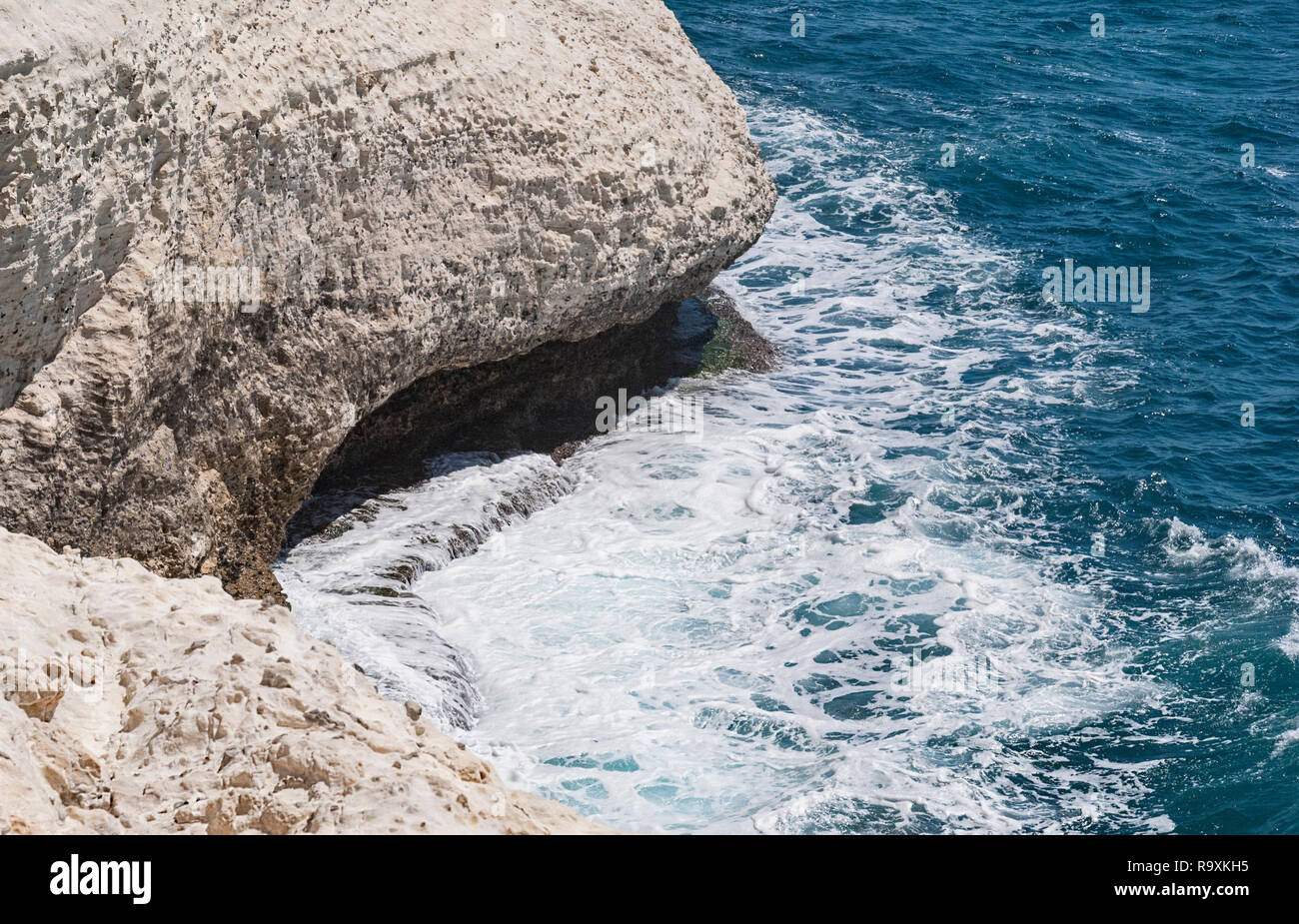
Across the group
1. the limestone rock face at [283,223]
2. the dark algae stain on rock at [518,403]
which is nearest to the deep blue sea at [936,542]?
the dark algae stain on rock at [518,403]

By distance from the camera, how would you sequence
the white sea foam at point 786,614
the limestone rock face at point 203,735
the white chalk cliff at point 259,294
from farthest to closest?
the white sea foam at point 786,614 → the white chalk cliff at point 259,294 → the limestone rock face at point 203,735

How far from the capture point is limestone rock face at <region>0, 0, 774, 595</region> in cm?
1194

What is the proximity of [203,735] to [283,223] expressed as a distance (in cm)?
775

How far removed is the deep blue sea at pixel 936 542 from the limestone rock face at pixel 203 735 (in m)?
5.08

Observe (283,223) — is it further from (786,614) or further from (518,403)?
(786,614)

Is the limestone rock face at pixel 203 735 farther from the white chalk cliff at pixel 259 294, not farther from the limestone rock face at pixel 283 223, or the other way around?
the limestone rock face at pixel 283 223

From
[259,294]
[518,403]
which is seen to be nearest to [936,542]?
[518,403]

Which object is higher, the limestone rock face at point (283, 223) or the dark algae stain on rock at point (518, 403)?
the limestone rock face at point (283, 223)

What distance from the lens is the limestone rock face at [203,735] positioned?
7.42 meters

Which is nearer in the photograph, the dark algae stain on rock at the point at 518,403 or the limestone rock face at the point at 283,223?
the limestone rock face at the point at 283,223

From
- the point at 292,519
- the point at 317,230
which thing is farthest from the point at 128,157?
the point at 292,519

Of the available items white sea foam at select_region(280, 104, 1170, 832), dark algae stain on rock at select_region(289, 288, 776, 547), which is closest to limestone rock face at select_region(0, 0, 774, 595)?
dark algae stain on rock at select_region(289, 288, 776, 547)

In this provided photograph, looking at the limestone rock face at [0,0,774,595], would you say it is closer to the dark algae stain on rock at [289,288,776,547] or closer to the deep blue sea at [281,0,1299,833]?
the dark algae stain on rock at [289,288,776,547]

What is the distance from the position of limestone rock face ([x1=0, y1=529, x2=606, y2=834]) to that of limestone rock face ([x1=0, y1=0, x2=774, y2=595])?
343 centimetres
